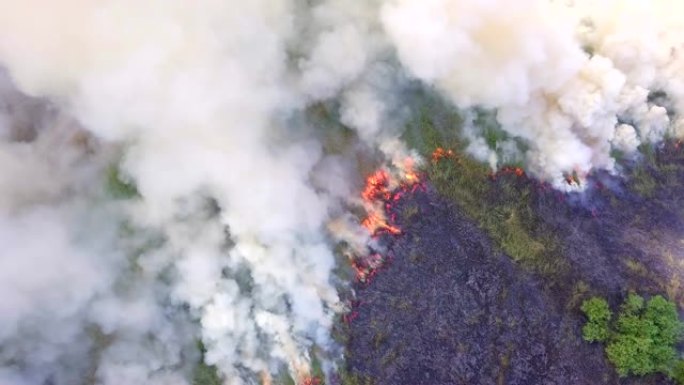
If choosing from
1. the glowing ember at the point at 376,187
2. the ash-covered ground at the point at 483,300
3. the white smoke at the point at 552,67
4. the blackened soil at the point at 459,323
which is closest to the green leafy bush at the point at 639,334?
the ash-covered ground at the point at 483,300

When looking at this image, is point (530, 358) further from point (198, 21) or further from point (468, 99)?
point (198, 21)

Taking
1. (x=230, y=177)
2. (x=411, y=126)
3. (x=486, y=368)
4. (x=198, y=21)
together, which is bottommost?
(x=486, y=368)

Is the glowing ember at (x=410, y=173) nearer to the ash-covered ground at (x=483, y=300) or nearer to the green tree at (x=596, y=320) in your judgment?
the ash-covered ground at (x=483, y=300)

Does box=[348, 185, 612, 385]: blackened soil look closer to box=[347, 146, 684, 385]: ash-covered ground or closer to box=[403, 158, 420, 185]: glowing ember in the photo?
box=[347, 146, 684, 385]: ash-covered ground

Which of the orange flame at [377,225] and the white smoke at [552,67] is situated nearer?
the orange flame at [377,225]

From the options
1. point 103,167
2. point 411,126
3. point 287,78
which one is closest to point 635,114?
point 411,126

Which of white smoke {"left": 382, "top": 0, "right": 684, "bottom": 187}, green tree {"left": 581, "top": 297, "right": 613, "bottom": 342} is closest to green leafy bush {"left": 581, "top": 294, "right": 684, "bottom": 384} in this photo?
green tree {"left": 581, "top": 297, "right": 613, "bottom": 342}
